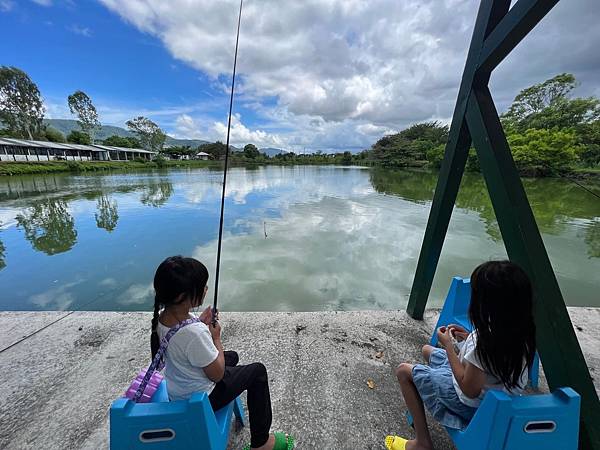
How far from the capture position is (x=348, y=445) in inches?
49.6

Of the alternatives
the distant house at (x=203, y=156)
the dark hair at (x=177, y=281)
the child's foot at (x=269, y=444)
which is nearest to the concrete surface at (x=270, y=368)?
the child's foot at (x=269, y=444)

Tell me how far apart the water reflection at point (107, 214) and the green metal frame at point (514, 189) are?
7620 millimetres

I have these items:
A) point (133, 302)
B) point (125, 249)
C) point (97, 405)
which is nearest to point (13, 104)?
point (125, 249)

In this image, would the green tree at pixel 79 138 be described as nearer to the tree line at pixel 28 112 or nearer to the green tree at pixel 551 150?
the tree line at pixel 28 112

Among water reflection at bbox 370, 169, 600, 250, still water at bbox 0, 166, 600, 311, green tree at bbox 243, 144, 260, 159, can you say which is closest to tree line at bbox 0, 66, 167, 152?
green tree at bbox 243, 144, 260, 159

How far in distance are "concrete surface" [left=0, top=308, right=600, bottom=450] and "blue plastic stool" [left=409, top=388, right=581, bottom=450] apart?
1.68 ft

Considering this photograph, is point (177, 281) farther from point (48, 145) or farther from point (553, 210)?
point (48, 145)

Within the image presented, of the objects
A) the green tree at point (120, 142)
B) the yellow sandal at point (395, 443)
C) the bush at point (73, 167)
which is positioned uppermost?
the green tree at point (120, 142)

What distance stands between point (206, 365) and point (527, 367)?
3.69ft

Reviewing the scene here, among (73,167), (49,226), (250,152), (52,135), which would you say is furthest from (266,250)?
(250,152)

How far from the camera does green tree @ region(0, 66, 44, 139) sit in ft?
95.0

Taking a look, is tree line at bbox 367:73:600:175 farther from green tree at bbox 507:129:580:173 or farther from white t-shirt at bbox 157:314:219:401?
white t-shirt at bbox 157:314:219:401

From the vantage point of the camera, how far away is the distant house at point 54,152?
949 inches

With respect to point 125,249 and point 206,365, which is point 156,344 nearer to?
point 206,365
